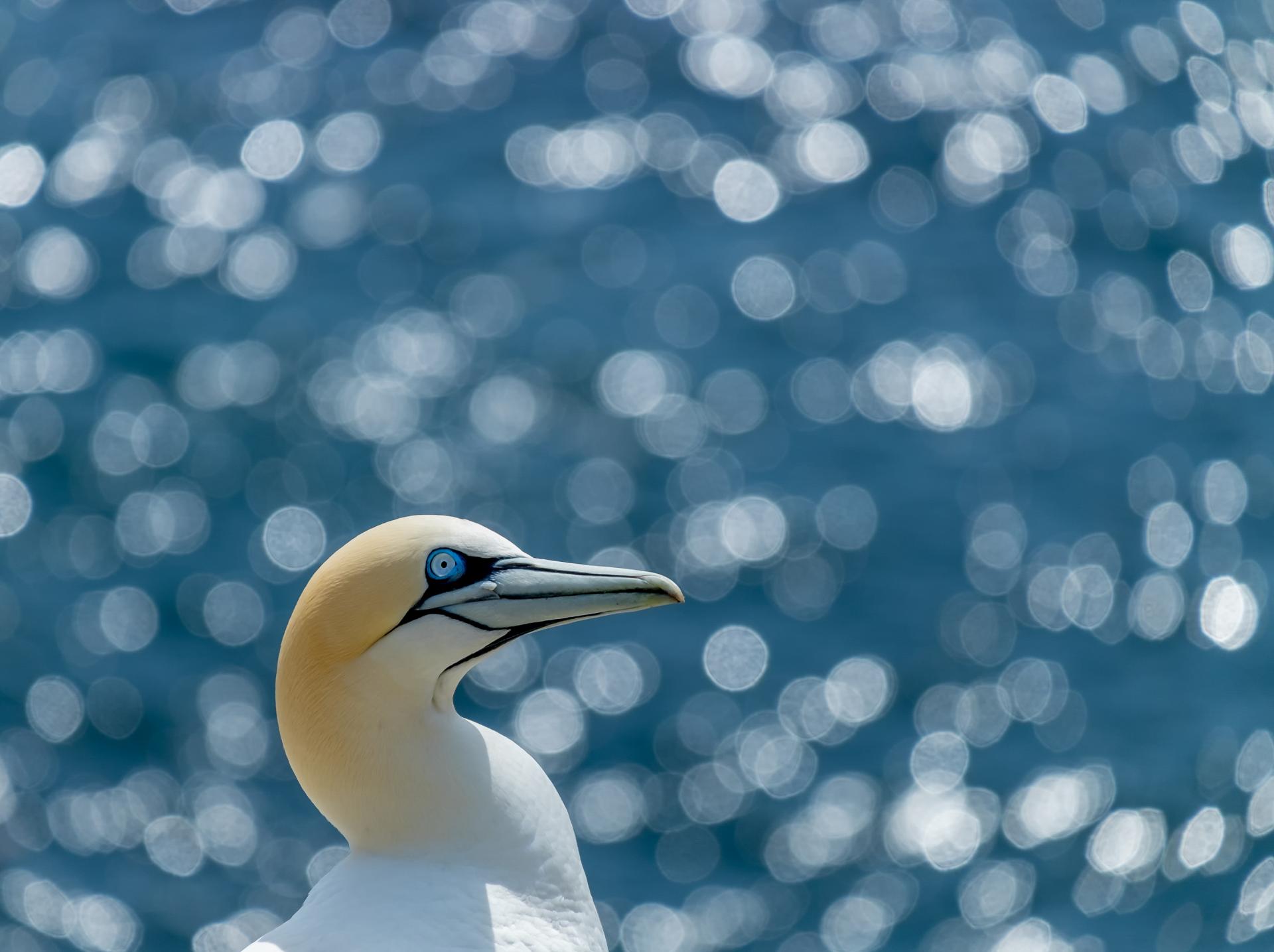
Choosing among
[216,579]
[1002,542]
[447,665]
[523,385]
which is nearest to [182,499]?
[216,579]

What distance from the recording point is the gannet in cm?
449

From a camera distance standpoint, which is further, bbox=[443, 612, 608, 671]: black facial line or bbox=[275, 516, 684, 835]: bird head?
bbox=[443, 612, 608, 671]: black facial line

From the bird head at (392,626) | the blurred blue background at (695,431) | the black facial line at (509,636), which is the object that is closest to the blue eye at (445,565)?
the bird head at (392,626)

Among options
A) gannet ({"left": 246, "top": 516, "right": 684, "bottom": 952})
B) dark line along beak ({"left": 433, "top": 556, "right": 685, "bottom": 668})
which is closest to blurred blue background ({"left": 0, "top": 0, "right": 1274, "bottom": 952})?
gannet ({"left": 246, "top": 516, "right": 684, "bottom": 952})

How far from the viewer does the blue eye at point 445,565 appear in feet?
15.0

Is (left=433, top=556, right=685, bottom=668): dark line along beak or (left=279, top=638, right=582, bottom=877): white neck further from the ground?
(left=433, top=556, right=685, bottom=668): dark line along beak

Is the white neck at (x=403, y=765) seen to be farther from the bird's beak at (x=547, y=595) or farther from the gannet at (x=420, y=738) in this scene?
the bird's beak at (x=547, y=595)

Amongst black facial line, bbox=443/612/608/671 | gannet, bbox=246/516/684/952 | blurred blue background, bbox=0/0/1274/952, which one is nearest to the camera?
gannet, bbox=246/516/684/952

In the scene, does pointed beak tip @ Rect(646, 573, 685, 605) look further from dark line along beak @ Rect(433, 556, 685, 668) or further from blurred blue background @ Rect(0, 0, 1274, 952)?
blurred blue background @ Rect(0, 0, 1274, 952)

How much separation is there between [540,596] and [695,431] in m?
10.2

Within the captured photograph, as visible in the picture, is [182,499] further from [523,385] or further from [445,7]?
[445,7]

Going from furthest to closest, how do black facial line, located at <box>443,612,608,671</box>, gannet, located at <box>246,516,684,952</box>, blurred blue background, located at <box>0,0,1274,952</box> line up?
1. blurred blue background, located at <box>0,0,1274,952</box>
2. black facial line, located at <box>443,612,608,671</box>
3. gannet, located at <box>246,516,684,952</box>

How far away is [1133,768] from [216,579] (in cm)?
685

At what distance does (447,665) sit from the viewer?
4598mm
